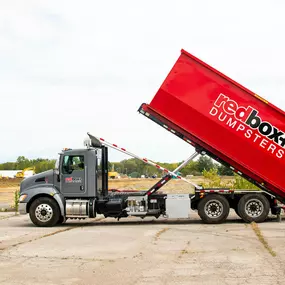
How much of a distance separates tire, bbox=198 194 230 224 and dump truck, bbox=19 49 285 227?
30 millimetres

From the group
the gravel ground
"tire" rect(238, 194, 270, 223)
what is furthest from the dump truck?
the gravel ground

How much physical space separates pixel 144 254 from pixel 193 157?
674 cm

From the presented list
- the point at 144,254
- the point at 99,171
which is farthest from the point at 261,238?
the point at 99,171

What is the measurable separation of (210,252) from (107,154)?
25.1 ft

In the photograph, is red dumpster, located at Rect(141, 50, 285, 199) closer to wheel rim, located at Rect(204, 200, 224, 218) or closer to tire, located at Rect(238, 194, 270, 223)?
tire, located at Rect(238, 194, 270, 223)

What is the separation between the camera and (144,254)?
10.1m

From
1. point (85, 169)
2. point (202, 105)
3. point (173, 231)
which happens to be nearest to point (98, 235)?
point (173, 231)

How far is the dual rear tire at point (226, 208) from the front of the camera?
16.1 m

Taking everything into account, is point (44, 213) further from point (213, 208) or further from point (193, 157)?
point (213, 208)

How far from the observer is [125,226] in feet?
52.8

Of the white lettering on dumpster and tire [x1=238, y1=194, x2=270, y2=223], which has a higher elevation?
the white lettering on dumpster

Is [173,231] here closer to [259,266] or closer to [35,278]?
[259,266]

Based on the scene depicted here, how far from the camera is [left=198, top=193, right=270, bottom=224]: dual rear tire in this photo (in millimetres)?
16141

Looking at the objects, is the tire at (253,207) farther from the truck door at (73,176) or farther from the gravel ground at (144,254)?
the truck door at (73,176)
